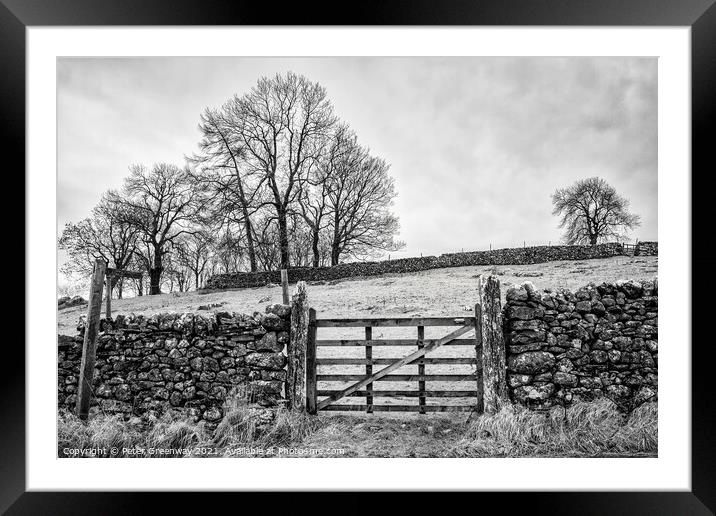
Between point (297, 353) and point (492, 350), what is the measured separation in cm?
225

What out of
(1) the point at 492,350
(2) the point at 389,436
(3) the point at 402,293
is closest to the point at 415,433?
(2) the point at 389,436

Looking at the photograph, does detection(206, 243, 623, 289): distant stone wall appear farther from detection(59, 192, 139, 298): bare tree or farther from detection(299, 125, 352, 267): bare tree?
detection(59, 192, 139, 298): bare tree

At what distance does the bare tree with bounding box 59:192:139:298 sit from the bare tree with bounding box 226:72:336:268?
2244 millimetres

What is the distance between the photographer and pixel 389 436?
3.93 m

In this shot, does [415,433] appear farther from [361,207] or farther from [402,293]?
[402,293]

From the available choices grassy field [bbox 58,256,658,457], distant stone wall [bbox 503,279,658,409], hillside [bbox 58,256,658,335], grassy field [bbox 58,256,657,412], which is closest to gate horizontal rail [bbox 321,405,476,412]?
grassy field [bbox 58,256,658,457]

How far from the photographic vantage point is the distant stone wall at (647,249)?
396 centimetres
